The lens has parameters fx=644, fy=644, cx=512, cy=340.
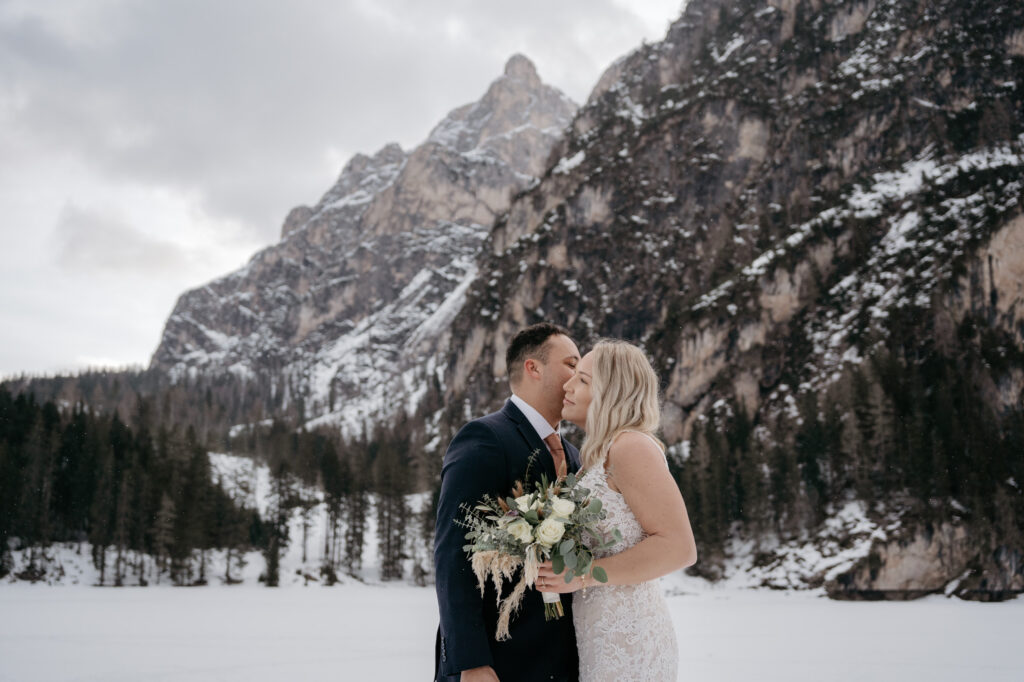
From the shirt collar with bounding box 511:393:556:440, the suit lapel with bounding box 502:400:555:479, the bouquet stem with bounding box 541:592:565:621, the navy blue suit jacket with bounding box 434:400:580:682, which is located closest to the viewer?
the navy blue suit jacket with bounding box 434:400:580:682

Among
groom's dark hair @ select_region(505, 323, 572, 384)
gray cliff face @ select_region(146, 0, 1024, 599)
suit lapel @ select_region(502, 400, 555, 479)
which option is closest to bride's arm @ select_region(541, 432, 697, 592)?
suit lapel @ select_region(502, 400, 555, 479)

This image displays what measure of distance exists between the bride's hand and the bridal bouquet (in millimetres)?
41

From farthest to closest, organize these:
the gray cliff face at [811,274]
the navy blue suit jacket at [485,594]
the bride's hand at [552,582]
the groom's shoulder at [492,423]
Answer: the gray cliff face at [811,274] < the groom's shoulder at [492,423] < the bride's hand at [552,582] < the navy blue suit jacket at [485,594]

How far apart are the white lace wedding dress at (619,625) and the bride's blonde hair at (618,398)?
25 cm

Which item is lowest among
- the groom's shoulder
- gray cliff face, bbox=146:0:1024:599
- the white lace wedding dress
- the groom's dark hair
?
the white lace wedding dress

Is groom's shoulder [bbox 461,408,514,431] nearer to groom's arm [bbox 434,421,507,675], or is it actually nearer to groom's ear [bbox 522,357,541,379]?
groom's arm [bbox 434,421,507,675]

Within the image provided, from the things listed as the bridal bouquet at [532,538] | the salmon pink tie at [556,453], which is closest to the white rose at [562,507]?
the bridal bouquet at [532,538]

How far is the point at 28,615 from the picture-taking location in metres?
31.3

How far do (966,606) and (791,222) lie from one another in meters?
68.7

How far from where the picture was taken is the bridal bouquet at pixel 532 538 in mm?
3619

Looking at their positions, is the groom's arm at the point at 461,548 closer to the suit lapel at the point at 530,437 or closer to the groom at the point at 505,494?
the groom at the point at 505,494

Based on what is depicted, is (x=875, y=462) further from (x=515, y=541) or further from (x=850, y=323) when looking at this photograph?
(x=515, y=541)

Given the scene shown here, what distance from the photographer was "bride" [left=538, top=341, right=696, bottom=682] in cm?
390

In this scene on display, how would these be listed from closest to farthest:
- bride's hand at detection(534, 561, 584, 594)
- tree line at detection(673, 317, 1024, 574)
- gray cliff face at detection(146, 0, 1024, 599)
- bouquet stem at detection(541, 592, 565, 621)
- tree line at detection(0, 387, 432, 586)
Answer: bride's hand at detection(534, 561, 584, 594), bouquet stem at detection(541, 592, 565, 621), tree line at detection(673, 317, 1024, 574), gray cliff face at detection(146, 0, 1024, 599), tree line at detection(0, 387, 432, 586)
